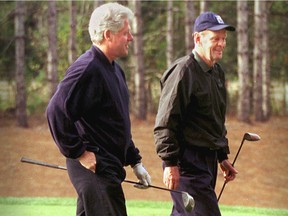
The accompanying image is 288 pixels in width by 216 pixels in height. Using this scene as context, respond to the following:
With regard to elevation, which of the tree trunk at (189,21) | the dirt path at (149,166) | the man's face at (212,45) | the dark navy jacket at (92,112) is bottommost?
the dirt path at (149,166)

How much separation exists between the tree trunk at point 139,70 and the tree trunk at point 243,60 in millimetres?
1309

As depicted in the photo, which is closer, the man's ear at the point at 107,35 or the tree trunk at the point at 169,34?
the man's ear at the point at 107,35

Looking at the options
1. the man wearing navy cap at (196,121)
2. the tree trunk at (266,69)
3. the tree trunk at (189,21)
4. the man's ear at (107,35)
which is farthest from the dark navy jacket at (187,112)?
the tree trunk at (266,69)

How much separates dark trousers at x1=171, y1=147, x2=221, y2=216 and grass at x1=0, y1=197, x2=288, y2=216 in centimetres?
168

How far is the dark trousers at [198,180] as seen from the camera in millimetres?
3074

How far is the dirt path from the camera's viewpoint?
9406mm

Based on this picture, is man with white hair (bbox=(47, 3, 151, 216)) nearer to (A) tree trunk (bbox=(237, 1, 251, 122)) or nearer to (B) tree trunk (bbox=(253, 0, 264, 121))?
(A) tree trunk (bbox=(237, 1, 251, 122))

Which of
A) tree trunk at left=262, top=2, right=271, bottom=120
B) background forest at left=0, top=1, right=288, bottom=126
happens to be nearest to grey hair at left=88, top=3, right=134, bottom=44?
background forest at left=0, top=1, right=288, bottom=126

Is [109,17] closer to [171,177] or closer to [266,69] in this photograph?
[171,177]

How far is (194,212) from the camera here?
308 centimetres

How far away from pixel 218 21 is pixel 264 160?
735 cm

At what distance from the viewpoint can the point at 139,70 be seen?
35.3 feet

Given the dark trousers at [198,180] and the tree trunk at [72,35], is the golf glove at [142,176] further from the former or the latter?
the tree trunk at [72,35]

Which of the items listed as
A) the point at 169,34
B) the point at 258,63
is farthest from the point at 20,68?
the point at 258,63
